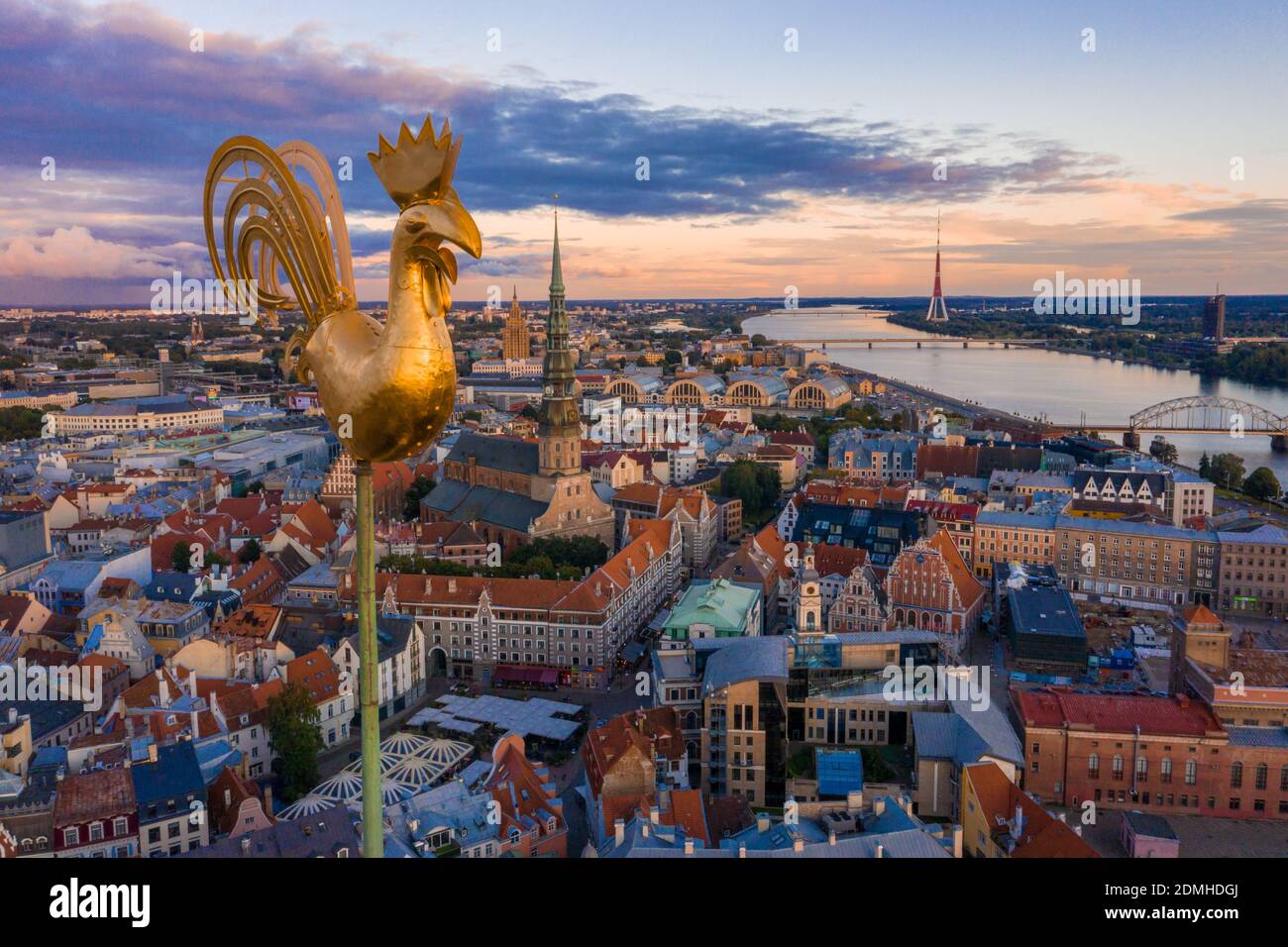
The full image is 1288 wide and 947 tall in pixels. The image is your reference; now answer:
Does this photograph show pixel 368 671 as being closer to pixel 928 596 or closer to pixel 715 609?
pixel 715 609

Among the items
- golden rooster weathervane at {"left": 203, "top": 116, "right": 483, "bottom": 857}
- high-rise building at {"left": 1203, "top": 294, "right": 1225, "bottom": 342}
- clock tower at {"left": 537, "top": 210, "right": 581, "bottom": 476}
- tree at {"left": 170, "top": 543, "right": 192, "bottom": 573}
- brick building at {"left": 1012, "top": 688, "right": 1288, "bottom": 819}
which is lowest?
brick building at {"left": 1012, "top": 688, "right": 1288, "bottom": 819}

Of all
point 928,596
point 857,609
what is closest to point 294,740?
point 857,609

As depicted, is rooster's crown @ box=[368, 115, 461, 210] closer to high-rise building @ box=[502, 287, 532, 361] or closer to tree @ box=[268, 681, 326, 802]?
tree @ box=[268, 681, 326, 802]

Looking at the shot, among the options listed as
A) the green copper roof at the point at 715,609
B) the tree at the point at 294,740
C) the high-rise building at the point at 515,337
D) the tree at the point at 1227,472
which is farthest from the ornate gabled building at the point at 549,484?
the high-rise building at the point at 515,337

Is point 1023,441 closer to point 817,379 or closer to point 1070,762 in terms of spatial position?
point 817,379

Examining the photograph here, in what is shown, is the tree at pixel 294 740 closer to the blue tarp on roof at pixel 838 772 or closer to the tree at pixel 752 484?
the blue tarp on roof at pixel 838 772

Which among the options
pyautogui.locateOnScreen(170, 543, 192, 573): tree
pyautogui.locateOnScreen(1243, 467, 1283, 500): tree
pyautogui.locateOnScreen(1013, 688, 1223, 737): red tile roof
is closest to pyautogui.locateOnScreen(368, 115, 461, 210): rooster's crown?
pyautogui.locateOnScreen(1013, 688, 1223, 737): red tile roof
